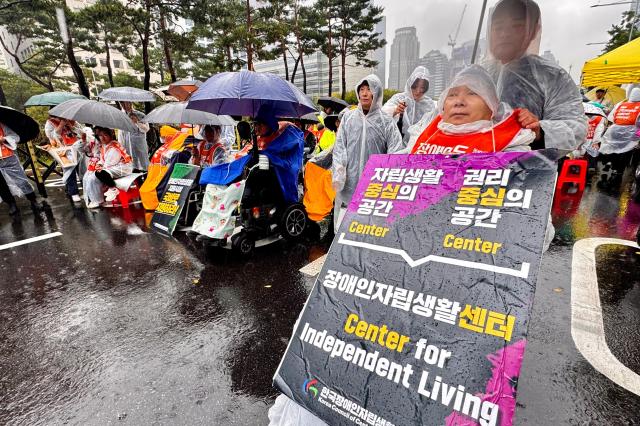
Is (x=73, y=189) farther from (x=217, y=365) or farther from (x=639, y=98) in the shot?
(x=639, y=98)

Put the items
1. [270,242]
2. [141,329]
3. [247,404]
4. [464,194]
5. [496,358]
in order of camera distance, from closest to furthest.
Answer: [496,358]
[464,194]
[247,404]
[141,329]
[270,242]

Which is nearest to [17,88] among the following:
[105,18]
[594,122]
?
[105,18]

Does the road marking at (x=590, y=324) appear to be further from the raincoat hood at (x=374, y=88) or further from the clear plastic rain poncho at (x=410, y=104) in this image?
the raincoat hood at (x=374, y=88)

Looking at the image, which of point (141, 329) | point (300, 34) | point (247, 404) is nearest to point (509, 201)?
point (247, 404)

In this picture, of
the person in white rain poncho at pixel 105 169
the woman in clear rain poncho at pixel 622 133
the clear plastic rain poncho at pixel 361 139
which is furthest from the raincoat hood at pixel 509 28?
the woman in clear rain poncho at pixel 622 133

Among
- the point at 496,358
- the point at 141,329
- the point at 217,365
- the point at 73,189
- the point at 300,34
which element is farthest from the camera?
the point at 300,34

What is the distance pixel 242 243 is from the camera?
13.4 ft

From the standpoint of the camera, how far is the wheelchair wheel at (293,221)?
14.7ft

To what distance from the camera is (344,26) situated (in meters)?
26.0

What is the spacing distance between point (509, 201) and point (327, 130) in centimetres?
687

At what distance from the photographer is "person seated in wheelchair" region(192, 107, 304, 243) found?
392 centimetres

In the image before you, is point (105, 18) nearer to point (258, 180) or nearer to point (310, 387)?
point (258, 180)

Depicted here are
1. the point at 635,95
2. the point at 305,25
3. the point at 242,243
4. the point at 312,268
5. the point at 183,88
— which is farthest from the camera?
the point at 305,25

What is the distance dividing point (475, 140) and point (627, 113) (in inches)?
347
